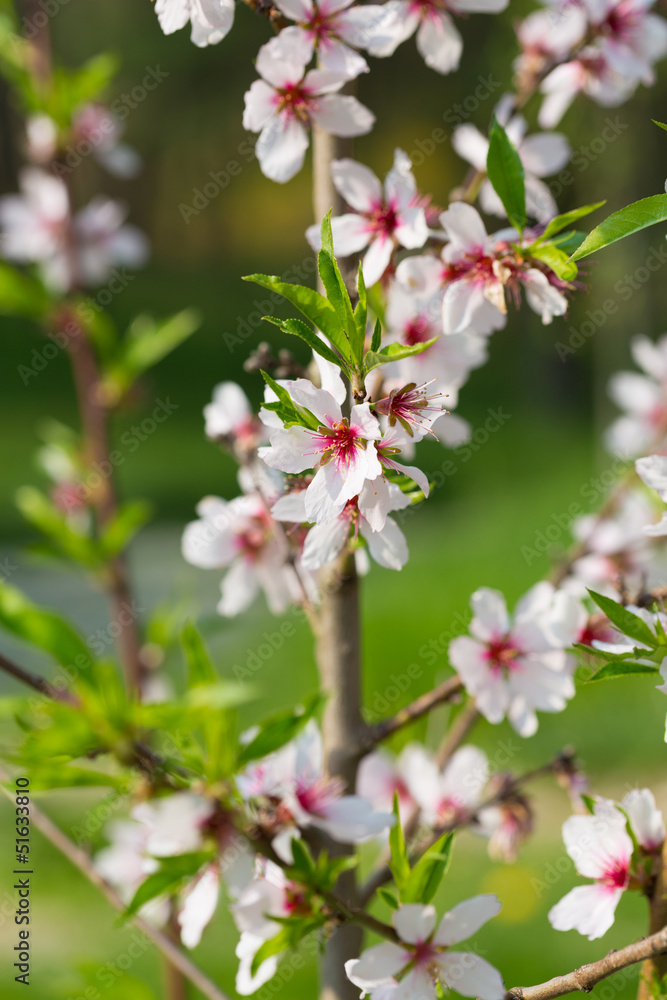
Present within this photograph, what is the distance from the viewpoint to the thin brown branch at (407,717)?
1.05 meters

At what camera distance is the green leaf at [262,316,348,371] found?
664mm

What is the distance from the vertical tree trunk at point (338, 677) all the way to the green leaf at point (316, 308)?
32cm

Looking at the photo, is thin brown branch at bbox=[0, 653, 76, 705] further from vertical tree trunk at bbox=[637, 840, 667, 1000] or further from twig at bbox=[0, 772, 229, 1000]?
vertical tree trunk at bbox=[637, 840, 667, 1000]

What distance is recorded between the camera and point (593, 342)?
11227 mm

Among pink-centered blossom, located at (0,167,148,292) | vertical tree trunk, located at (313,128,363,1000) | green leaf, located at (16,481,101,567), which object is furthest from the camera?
pink-centered blossom, located at (0,167,148,292)

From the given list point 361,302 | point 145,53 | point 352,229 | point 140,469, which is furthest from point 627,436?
point 145,53

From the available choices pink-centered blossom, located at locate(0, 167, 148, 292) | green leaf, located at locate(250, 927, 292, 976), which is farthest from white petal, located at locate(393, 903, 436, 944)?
pink-centered blossom, located at locate(0, 167, 148, 292)

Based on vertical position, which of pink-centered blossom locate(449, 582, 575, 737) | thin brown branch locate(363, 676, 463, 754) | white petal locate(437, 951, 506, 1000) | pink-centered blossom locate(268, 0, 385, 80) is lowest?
white petal locate(437, 951, 506, 1000)

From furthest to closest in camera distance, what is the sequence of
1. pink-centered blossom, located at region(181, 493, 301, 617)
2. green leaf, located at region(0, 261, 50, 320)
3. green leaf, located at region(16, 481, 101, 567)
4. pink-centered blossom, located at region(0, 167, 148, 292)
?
pink-centered blossom, located at region(0, 167, 148, 292) < green leaf, located at region(0, 261, 50, 320) < green leaf, located at region(16, 481, 101, 567) < pink-centered blossom, located at region(181, 493, 301, 617)

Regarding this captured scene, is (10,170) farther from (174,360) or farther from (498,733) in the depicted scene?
(498,733)

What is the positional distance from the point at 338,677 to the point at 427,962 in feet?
1.05

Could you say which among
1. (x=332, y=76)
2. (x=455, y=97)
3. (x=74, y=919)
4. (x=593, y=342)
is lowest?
(x=74, y=919)

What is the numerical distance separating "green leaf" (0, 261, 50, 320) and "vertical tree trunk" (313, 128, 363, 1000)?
98 centimetres

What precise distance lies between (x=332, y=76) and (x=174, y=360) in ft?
38.6
